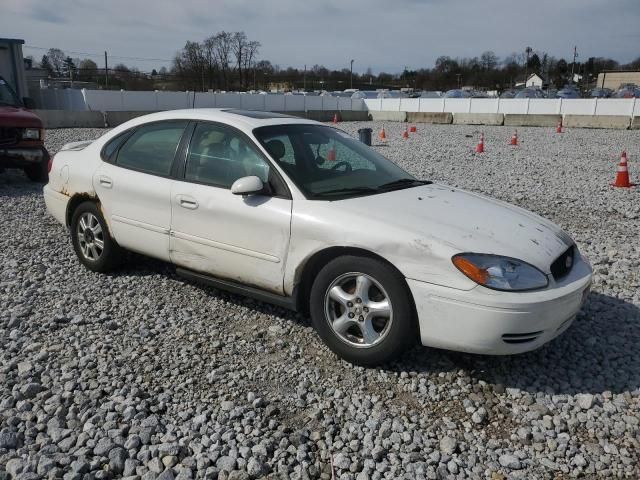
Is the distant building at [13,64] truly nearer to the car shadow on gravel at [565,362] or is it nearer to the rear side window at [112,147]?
the rear side window at [112,147]

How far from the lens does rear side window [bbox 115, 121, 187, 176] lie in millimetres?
4375

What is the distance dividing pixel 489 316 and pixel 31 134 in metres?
8.78

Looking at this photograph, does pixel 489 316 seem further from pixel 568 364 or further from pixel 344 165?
pixel 344 165

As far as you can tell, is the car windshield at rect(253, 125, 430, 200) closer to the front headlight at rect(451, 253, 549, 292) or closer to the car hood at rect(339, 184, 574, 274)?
the car hood at rect(339, 184, 574, 274)

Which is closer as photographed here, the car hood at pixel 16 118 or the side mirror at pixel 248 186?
the side mirror at pixel 248 186

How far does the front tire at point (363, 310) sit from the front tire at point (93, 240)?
2.26 metres

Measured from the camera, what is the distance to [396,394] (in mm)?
3250

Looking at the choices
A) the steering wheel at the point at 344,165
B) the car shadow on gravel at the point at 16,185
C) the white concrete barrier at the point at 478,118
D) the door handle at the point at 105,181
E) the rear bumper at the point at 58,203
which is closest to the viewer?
the steering wheel at the point at 344,165

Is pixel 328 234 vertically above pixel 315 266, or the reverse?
pixel 328 234

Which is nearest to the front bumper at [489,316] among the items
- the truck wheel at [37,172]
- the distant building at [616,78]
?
the truck wheel at [37,172]

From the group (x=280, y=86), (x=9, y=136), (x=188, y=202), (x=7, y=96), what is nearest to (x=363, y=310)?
(x=188, y=202)

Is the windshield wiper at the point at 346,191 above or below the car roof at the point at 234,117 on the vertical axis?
below

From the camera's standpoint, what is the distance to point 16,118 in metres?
8.91

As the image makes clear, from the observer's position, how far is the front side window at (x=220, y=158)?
394cm
